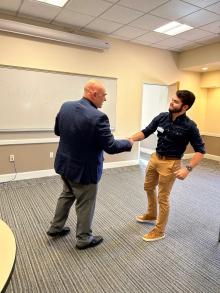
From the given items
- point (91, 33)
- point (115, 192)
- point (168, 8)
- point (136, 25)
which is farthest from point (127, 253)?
point (91, 33)

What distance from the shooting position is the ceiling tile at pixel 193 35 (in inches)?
166

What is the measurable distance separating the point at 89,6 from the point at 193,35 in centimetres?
215

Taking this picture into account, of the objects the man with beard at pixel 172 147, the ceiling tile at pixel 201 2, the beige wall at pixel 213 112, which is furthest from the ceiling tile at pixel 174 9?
the beige wall at pixel 213 112

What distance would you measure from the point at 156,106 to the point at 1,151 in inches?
172

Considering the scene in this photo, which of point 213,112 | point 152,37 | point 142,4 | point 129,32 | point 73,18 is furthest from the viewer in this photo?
point 213,112

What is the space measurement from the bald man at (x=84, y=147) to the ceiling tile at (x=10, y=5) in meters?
2.26

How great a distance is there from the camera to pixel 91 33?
4500 millimetres

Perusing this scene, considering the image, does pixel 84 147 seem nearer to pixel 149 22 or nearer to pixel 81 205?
pixel 81 205

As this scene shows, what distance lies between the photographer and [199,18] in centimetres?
361

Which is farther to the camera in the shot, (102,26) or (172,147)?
(102,26)

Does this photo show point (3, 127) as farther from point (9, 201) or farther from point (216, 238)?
point (216, 238)

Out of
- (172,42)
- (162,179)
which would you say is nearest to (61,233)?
(162,179)

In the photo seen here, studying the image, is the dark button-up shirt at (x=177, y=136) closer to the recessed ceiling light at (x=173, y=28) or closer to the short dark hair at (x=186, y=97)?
the short dark hair at (x=186, y=97)

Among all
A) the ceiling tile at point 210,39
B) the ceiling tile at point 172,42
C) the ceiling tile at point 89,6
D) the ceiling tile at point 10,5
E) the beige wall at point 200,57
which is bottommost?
the beige wall at point 200,57
